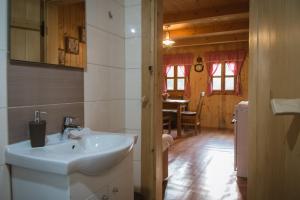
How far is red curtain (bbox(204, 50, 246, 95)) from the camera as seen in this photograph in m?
6.00

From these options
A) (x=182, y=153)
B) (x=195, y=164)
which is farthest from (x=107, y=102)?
(x=182, y=153)

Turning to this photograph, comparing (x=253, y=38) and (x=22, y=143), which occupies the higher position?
(x=253, y=38)

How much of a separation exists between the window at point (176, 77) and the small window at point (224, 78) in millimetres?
925

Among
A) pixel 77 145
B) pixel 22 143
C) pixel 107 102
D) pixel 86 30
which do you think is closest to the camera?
pixel 22 143

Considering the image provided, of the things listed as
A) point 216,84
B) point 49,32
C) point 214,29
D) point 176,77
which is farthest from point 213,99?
point 49,32

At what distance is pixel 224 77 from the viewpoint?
6297mm

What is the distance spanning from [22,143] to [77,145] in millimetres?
286

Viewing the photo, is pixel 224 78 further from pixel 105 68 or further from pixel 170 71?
pixel 105 68

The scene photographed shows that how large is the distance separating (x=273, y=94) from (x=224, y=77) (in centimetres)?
506

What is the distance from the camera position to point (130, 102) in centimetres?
189

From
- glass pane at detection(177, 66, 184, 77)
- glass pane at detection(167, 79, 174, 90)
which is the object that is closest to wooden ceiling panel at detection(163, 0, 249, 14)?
glass pane at detection(177, 66, 184, 77)

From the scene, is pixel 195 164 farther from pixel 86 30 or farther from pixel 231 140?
pixel 86 30

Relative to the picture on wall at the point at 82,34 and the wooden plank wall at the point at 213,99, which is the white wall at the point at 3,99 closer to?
the picture on wall at the point at 82,34

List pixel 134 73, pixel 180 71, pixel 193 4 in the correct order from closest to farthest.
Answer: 1. pixel 134 73
2. pixel 193 4
3. pixel 180 71
